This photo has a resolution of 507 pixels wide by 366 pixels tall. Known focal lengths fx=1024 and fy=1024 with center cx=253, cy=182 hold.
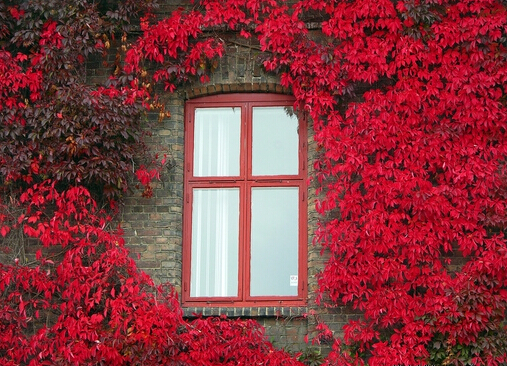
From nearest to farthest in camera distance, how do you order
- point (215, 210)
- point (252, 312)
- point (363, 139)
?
point (252, 312) < point (363, 139) < point (215, 210)

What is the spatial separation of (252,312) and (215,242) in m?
0.91

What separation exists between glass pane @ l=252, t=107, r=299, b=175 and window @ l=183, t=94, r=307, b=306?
0.01 m

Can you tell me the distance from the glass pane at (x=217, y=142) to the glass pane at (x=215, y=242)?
0.23m

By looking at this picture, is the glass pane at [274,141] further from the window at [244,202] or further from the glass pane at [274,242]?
the glass pane at [274,242]

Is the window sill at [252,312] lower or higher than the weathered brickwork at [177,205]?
lower

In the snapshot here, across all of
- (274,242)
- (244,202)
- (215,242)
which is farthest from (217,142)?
(274,242)

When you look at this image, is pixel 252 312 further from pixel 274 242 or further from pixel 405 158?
pixel 405 158

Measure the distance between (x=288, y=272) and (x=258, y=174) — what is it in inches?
43.7

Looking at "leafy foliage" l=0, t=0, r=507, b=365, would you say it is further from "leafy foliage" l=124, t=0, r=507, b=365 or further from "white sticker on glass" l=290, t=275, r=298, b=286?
"white sticker on glass" l=290, t=275, r=298, b=286

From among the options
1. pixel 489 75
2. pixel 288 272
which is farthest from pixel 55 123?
pixel 489 75

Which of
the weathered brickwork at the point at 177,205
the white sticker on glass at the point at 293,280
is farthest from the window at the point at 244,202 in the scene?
the weathered brickwork at the point at 177,205

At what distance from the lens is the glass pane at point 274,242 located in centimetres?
1073

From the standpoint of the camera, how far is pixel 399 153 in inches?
415

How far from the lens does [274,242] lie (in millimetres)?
10859
